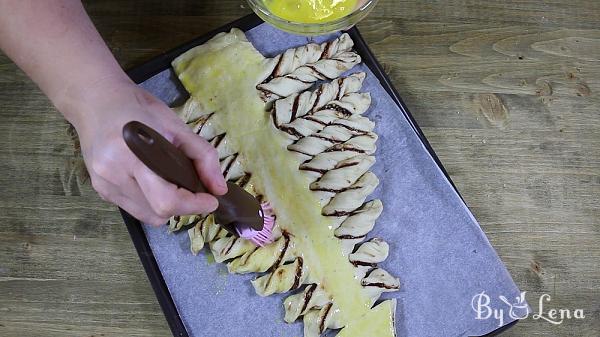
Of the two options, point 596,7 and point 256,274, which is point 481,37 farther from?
point 256,274

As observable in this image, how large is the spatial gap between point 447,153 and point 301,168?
32cm

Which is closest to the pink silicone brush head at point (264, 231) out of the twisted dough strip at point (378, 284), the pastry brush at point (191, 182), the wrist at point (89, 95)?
the pastry brush at point (191, 182)

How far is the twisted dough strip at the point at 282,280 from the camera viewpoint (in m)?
1.25

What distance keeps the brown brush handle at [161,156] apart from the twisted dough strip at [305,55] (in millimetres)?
505

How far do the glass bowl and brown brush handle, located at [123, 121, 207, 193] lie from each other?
1.35 feet

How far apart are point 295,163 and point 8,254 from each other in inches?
23.9

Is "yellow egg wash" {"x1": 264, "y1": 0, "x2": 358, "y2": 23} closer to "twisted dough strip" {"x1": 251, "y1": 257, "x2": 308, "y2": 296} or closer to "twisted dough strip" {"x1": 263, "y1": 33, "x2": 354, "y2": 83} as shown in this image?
"twisted dough strip" {"x1": 263, "y1": 33, "x2": 354, "y2": 83}

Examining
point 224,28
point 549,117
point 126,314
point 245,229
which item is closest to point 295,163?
point 245,229

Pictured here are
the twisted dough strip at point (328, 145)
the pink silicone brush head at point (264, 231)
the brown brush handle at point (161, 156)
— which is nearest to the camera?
the brown brush handle at point (161, 156)

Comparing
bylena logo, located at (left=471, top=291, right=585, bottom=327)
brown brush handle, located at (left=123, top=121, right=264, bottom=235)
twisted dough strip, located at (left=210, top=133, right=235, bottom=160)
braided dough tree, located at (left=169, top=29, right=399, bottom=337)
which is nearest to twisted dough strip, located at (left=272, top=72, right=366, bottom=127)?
braided dough tree, located at (left=169, top=29, right=399, bottom=337)

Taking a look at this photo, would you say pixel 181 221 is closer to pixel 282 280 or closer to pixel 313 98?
pixel 282 280

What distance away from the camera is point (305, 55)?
1.40 meters

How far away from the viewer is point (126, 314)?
4.21 feet

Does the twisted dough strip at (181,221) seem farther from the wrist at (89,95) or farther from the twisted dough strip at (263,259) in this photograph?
the wrist at (89,95)
